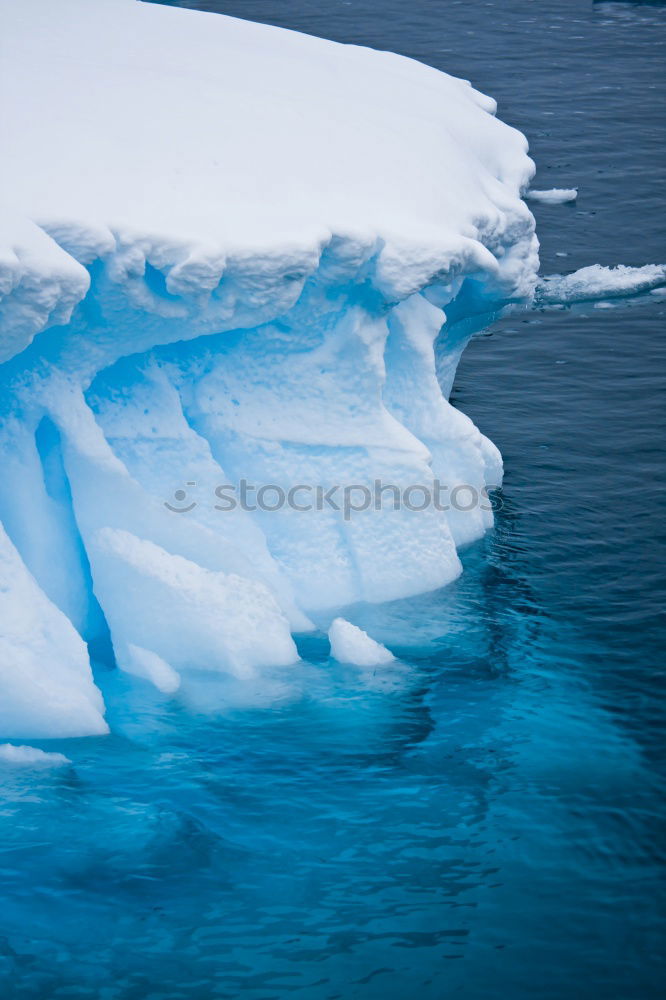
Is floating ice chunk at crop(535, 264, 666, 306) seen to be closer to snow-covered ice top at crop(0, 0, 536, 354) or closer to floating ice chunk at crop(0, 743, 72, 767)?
snow-covered ice top at crop(0, 0, 536, 354)

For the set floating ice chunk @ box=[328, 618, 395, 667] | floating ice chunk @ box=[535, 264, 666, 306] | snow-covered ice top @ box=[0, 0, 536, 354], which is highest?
snow-covered ice top @ box=[0, 0, 536, 354]

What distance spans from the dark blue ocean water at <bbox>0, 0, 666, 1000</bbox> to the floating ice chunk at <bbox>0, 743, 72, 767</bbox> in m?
0.09

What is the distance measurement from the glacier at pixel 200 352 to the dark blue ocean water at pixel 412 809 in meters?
0.45

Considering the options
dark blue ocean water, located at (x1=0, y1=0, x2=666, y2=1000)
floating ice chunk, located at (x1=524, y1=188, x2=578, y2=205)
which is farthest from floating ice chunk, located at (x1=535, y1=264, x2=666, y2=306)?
dark blue ocean water, located at (x1=0, y1=0, x2=666, y2=1000)

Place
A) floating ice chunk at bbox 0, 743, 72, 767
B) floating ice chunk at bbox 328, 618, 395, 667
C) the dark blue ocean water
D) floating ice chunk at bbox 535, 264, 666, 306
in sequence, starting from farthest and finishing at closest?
floating ice chunk at bbox 535, 264, 666, 306, floating ice chunk at bbox 328, 618, 395, 667, floating ice chunk at bbox 0, 743, 72, 767, the dark blue ocean water

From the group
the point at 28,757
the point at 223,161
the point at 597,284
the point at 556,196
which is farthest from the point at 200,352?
the point at 556,196

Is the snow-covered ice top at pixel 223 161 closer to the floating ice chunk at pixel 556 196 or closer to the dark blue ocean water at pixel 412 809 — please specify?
the dark blue ocean water at pixel 412 809

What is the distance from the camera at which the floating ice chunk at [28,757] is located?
294 inches

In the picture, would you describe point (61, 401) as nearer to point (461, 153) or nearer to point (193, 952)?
point (193, 952)

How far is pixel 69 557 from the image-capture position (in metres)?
8.41

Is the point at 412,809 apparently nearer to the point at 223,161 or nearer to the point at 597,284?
the point at 223,161

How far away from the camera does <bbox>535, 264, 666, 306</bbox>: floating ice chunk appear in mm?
15156

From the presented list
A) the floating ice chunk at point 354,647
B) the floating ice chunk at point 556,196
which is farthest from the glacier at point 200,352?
the floating ice chunk at point 556,196

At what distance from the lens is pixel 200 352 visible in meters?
8.67
